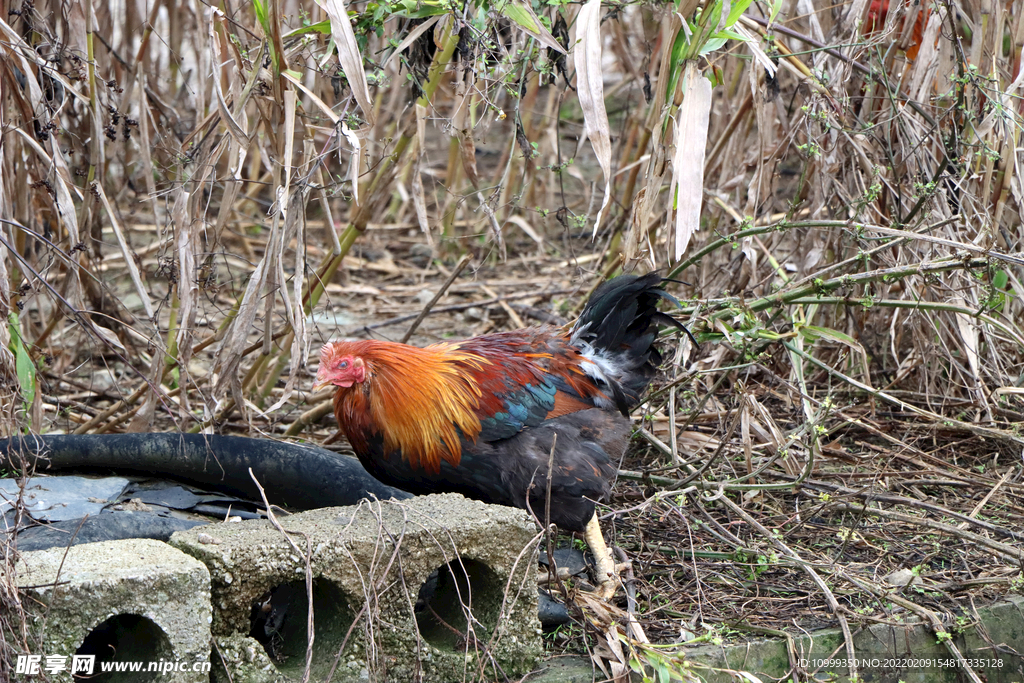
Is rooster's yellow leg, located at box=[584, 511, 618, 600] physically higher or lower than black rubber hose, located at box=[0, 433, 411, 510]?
lower

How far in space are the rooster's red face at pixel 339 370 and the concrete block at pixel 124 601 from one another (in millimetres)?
1044

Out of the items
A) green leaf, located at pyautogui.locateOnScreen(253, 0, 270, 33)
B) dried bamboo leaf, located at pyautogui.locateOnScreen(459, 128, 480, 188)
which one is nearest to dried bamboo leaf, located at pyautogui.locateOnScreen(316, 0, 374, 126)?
green leaf, located at pyautogui.locateOnScreen(253, 0, 270, 33)

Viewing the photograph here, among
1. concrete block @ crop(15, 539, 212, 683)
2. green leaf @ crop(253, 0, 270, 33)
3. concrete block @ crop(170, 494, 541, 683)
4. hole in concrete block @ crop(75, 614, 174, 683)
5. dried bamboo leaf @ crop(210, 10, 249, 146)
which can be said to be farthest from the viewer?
green leaf @ crop(253, 0, 270, 33)

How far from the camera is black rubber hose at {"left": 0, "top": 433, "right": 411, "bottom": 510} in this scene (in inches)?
123

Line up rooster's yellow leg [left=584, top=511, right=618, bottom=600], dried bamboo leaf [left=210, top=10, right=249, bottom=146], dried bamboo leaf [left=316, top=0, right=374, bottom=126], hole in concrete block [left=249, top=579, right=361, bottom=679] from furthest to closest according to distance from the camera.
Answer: rooster's yellow leg [left=584, top=511, right=618, bottom=600] < dried bamboo leaf [left=210, top=10, right=249, bottom=146] < dried bamboo leaf [left=316, top=0, right=374, bottom=126] < hole in concrete block [left=249, top=579, right=361, bottom=679]

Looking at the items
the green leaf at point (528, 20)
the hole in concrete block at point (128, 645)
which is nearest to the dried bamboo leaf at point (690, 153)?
the green leaf at point (528, 20)

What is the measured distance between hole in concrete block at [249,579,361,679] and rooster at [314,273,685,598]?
2.25ft

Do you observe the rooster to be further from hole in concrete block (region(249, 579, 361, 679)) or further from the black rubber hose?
hole in concrete block (region(249, 579, 361, 679))

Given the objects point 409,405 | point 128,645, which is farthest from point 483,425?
point 128,645

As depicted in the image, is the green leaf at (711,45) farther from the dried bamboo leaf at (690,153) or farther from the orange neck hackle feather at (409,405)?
the orange neck hackle feather at (409,405)

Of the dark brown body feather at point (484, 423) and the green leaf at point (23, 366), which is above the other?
the green leaf at point (23, 366)

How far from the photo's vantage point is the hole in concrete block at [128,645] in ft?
6.93

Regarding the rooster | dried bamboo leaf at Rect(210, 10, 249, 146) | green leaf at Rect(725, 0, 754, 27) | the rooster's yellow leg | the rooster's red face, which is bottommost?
the rooster's yellow leg

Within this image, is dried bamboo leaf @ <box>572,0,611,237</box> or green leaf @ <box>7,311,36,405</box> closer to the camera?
dried bamboo leaf @ <box>572,0,611,237</box>
